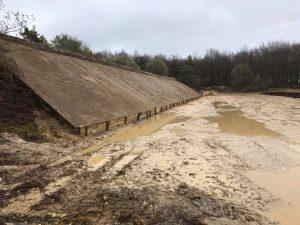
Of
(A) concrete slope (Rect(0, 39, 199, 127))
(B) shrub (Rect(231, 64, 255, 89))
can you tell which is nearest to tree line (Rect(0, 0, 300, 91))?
(B) shrub (Rect(231, 64, 255, 89))

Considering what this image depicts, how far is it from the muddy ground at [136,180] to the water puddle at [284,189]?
10.1 inches

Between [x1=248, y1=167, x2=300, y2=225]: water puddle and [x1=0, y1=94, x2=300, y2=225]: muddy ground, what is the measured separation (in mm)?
256

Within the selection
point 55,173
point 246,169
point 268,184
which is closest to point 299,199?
point 268,184

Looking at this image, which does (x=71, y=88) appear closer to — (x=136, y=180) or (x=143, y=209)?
(x=136, y=180)

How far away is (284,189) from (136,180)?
11.3 feet

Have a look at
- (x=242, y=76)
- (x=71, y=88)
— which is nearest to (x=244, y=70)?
(x=242, y=76)

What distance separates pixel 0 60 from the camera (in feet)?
53.5

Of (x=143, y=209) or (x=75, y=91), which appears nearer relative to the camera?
(x=143, y=209)

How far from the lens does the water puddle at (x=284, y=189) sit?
7.36m

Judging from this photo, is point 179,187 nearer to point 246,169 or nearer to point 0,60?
point 246,169

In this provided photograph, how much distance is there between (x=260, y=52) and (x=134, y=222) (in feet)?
325

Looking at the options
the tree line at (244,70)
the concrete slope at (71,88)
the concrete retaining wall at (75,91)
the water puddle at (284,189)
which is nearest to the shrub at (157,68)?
the tree line at (244,70)

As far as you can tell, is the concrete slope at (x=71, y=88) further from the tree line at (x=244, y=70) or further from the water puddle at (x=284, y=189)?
the tree line at (x=244, y=70)

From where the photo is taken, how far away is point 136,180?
8922mm
